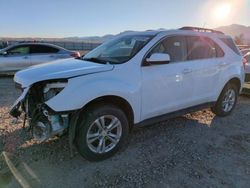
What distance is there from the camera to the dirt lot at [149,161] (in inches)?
133

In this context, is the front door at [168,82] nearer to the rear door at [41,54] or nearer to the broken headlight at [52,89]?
the broken headlight at [52,89]

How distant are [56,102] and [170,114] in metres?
2.11

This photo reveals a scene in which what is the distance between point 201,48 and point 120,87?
7.09 feet

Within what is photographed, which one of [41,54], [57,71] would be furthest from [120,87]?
[41,54]

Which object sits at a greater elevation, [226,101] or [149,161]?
[226,101]

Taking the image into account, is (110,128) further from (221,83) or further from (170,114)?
(221,83)

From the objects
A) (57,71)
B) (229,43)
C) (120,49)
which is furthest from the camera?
(229,43)

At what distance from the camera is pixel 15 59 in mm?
10445

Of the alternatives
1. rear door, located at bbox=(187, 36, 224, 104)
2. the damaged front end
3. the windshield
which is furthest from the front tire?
rear door, located at bbox=(187, 36, 224, 104)

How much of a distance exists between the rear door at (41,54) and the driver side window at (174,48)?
7.32 metres

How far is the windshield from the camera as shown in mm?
4168

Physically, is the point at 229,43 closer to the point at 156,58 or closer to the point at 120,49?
the point at 156,58

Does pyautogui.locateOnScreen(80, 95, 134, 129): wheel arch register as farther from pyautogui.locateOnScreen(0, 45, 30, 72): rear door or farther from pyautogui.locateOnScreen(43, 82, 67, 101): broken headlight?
pyautogui.locateOnScreen(0, 45, 30, 72): rear door

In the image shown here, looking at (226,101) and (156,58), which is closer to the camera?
(156,58)
